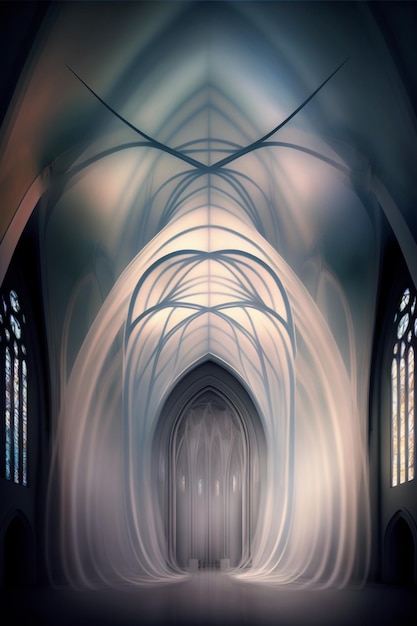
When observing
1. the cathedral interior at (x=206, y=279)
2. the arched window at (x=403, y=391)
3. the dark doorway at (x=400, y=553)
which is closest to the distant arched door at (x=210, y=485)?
the cathedral interior at (x=206, y=279)

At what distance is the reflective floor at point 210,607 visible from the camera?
34.4 ft

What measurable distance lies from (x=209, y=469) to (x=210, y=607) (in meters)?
27.0

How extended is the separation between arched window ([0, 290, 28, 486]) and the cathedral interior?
0.07 meters

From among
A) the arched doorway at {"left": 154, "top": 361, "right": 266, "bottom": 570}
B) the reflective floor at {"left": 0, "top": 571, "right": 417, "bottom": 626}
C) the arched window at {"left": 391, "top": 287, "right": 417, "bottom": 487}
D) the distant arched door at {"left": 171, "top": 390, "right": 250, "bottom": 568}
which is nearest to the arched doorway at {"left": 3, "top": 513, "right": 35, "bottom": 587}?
the reflective floor at {"left": 0, "top": 571, "right": 417, "bottom": 626}

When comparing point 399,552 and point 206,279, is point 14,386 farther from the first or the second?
point 399,552

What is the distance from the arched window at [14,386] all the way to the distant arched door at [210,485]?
16.5 m

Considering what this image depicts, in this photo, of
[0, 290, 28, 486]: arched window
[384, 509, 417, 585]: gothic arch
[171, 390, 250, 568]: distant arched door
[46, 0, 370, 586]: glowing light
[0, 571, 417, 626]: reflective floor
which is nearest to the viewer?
[0, 571, 417, 626]: reflective floor

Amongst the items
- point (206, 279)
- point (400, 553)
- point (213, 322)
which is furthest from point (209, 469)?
point (400, 553)

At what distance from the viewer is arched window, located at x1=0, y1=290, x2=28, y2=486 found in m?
18.9

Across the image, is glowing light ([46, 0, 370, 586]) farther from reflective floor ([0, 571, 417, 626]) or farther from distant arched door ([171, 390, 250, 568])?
distant arched door ([171, 390, 250, 568])

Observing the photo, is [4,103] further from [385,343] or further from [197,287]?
[197,287]

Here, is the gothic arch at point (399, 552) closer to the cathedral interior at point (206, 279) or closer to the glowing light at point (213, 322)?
the cathedral interior at point (206, 279)

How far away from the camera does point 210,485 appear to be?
39531mm

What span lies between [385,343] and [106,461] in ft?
27.1
